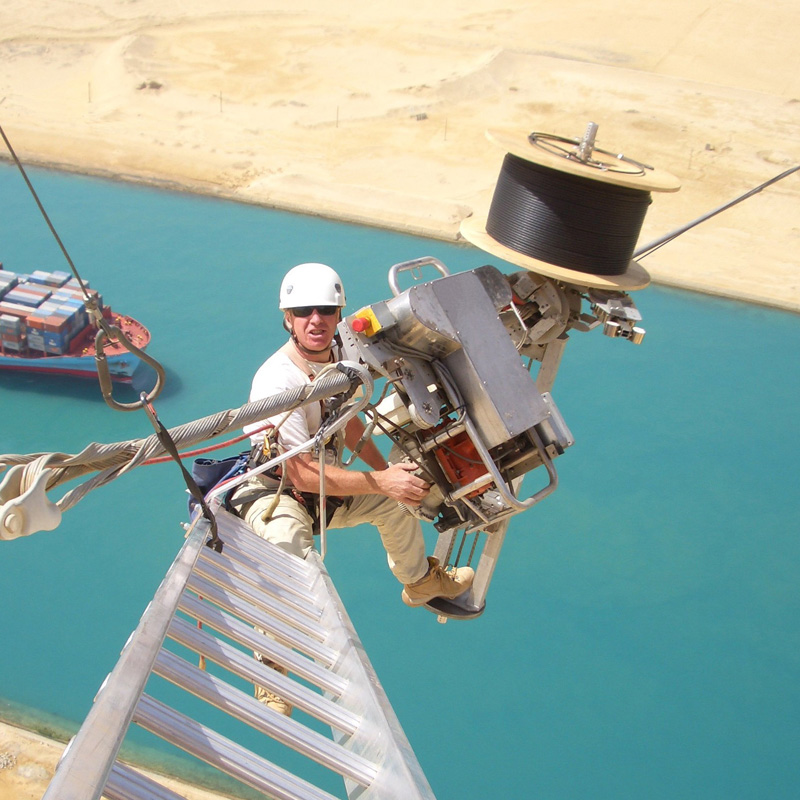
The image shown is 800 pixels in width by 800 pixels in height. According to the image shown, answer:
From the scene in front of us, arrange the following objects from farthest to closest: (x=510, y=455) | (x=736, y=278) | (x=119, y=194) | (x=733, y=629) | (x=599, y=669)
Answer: (x=119, y=194), (x=736, y=278), (x=733, y=629), (x=599, y=669), (x=510, y=455)

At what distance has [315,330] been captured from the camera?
4117mm

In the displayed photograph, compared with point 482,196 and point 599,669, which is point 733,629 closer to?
point 599,669

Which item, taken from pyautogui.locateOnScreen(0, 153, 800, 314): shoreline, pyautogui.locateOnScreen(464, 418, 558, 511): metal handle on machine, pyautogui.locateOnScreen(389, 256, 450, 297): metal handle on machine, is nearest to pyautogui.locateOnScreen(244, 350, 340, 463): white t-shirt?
pyautogui.locateOnScreen(389, 256, 450, 297): metal handle on machine

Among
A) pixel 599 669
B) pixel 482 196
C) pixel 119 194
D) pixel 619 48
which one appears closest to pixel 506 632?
pixel 599 669

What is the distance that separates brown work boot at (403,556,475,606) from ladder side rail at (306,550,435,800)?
2.12m

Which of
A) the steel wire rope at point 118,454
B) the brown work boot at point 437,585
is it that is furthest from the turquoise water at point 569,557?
the steel wire rope at point 118,454

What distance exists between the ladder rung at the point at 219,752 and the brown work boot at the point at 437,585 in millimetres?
2963

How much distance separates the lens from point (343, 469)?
4.04 m

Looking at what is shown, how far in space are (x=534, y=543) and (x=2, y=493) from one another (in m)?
9.25

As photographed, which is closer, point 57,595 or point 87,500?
point 57,595

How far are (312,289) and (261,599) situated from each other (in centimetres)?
166

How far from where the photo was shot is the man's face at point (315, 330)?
4105mm

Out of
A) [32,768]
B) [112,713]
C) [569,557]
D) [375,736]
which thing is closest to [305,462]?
[375,736]

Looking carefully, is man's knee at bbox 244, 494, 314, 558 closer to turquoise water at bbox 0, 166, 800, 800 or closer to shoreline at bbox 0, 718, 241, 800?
shoreline at bbox 0, 718, 241, 800
